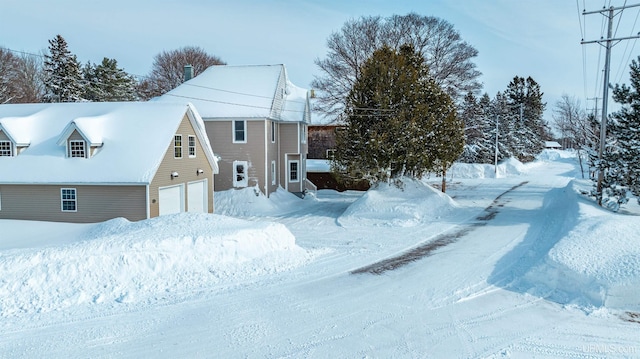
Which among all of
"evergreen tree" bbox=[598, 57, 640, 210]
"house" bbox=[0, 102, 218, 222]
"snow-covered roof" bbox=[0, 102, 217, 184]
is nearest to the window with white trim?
"snow-covered roof" bbox=[0, 102, 217, 184]

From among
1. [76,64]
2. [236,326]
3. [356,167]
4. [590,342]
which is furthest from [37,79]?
[590,342]

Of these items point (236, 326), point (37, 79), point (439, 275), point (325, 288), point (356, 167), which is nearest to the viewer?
point (236, 326)

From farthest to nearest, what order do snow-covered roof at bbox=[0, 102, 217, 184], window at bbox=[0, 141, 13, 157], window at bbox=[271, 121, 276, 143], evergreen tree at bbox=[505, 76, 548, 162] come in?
1. evergreen tree at bbox=[505, 76, 548, 162]
2. window at bbox=[271, 121, 276, 143]
3. window at bbox=[0, 141, 13, 157]
4. snow-covered roof at bbox=[0, 102, 217, 184]

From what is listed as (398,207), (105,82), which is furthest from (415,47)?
(105,82)

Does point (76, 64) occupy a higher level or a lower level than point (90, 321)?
higher

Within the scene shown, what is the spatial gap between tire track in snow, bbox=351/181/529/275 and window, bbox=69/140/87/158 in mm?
13437

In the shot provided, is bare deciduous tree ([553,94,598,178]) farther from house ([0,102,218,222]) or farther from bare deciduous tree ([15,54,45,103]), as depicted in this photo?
bare deciduous tree ([15,54,45,103])

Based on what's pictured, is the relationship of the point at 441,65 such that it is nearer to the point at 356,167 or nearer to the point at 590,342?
the point at 356,167

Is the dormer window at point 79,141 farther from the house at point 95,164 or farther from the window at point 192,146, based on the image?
the window at point 192,146

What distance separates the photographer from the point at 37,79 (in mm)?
47344

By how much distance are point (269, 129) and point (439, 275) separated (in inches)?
712

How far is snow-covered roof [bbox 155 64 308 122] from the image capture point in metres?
27.0

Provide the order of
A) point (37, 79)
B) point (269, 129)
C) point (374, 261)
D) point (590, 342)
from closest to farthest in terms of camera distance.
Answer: point (590, 342)
point (374, 261)
point (269, 129)
point (37, 79)

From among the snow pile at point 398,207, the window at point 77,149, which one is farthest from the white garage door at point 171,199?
the snow pile at point 398,207
